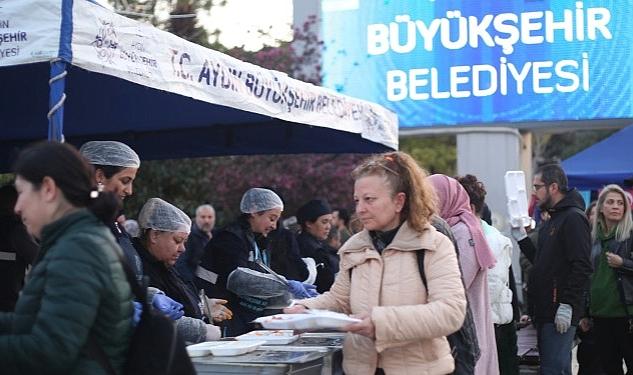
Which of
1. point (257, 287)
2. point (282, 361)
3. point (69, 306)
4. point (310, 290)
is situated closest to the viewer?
point (69, 306)

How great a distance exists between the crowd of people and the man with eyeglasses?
1 cm

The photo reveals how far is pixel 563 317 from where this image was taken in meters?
6.80

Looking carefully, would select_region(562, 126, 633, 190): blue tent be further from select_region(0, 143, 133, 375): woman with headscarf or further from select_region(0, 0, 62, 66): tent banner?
select_region(0, 143, 133, 375): woman with headscarf

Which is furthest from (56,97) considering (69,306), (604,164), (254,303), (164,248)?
(604,164)

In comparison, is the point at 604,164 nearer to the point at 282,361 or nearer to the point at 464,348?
the point at 464,348

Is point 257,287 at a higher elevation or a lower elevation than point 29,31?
lower

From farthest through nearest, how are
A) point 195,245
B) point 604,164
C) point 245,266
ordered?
point 604,164 < point 195,245 < point 245,266

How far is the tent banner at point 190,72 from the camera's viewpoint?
4406 millimetres

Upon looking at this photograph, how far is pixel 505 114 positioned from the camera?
16.0m

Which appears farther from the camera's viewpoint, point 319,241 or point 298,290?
point 319,241

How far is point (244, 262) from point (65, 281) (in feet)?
12.7

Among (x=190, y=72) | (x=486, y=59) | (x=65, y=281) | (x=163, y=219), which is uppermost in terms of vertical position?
(x=486, y=59)

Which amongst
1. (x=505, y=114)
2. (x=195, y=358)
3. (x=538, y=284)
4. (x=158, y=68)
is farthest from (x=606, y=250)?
(x=505, y=114)

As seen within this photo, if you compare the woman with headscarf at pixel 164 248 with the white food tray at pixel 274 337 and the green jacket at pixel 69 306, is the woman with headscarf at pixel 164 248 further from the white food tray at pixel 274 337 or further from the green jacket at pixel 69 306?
the green jacket at pixel 69 306
